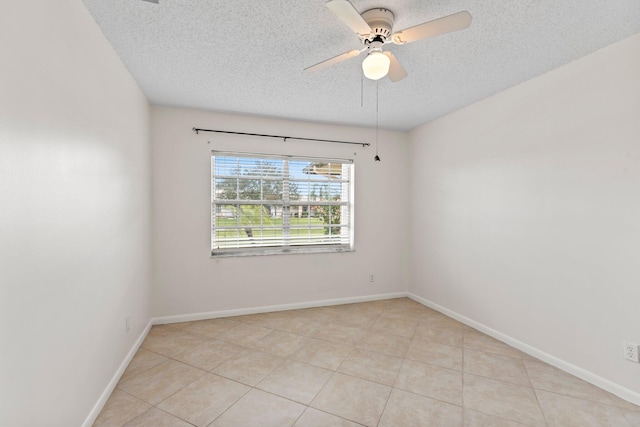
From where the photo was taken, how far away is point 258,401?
2090mm

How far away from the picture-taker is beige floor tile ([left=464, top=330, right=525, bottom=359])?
9.20 feet

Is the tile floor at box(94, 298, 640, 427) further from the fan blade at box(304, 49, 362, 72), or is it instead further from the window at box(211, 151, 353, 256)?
the fan blade at box(304, 49, 362, 72)

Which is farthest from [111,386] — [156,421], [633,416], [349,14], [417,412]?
[633,416]

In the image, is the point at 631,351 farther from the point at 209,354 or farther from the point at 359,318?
the point at 209,354

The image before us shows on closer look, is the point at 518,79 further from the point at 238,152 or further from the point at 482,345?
the point at 238,152

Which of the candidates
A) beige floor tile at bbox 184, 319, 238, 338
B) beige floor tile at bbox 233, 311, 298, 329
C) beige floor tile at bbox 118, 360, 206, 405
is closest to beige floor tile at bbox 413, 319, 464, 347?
beige floor tile at bbox 233, 311, 298, 329

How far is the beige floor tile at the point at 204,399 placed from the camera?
6.37ft

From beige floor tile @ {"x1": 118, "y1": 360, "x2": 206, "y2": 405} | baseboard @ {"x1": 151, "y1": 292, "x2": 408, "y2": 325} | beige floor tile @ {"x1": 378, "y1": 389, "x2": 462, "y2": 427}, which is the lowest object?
beige floor tile @ {"x1": 118, "y1": 360, "x2": 206, "y2": 405}

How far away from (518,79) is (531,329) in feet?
7.41

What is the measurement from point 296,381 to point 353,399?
47 centimetres

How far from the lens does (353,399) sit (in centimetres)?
211

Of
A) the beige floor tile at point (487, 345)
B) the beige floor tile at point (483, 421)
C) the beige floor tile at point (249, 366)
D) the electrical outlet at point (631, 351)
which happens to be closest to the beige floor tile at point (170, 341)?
the beige floor tile at point (249, 366)

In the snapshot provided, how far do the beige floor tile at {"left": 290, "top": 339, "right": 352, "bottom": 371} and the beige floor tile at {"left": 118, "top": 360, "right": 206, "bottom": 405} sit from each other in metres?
0.85

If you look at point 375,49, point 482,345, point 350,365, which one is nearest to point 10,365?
point 350,365
